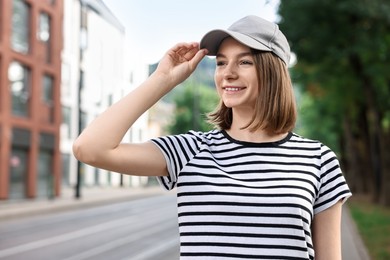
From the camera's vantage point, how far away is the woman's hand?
2.15 metres

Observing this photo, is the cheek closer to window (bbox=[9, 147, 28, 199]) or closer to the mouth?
the mouth

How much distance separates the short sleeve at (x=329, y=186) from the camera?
7.09 feet

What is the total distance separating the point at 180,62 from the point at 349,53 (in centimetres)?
1905

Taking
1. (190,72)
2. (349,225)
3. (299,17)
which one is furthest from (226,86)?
(299,17)

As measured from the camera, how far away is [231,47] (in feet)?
7.03

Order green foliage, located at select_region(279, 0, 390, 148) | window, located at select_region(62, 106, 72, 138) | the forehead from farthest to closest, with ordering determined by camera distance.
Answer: window, located at select_region(62, 106, 72, 138), green foliage, located at select_region(279, 0, 390, 148), the forehead

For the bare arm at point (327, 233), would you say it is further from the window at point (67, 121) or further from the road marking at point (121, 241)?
the window at point (67, 121)

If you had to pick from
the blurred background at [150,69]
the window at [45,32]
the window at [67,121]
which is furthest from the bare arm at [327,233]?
the window at [67,121]

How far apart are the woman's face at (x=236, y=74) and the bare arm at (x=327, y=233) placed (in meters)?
0.41

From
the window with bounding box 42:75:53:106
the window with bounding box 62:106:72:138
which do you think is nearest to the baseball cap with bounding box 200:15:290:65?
the window with bounding box 42:75:53:106

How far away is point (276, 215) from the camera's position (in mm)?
2043

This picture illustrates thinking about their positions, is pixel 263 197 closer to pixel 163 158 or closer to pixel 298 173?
pixel 298 173

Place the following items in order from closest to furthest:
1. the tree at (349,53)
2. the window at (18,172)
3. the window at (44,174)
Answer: the tree at (349,53) → the window at (18,172) → the window at (44,174)

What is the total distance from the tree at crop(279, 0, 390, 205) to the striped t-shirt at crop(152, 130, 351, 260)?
1500 cm
